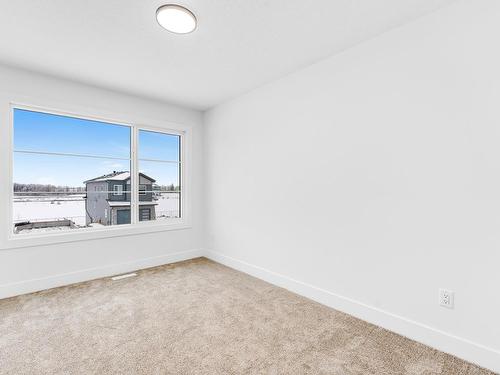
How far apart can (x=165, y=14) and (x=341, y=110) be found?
1.70 metres

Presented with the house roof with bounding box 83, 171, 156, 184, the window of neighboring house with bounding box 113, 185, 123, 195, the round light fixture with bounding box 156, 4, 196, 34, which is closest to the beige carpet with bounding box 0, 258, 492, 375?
the window of neighboring house with bounding box 113, 185, 123, 195

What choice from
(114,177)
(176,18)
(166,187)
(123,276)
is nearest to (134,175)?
(114,177)

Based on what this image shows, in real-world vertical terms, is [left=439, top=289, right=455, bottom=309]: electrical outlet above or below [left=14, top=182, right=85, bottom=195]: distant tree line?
below

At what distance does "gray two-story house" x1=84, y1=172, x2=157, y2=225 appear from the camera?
3.50 m

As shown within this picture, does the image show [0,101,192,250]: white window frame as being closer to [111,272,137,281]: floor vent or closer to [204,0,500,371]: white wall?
[111,272,137,281]: floor vent

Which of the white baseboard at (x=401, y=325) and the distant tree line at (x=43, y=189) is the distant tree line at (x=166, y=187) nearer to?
the distant tree line at (x=43, y=189)

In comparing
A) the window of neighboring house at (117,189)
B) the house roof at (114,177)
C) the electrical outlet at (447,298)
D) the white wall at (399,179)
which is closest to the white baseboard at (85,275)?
the window of neighboring house at (117,189)

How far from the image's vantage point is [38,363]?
5.78 ft

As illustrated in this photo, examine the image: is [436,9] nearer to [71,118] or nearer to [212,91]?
[212,91]

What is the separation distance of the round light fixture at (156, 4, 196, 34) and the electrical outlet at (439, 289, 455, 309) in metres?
2.77

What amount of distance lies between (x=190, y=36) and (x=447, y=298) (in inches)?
114

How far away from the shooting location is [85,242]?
3309 mm

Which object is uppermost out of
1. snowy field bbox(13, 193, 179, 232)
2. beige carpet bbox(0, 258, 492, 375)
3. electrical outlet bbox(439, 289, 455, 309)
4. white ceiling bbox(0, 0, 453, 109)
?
white ceiling bbox(0, 0, 453, 109)

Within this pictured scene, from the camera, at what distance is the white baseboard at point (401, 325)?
1747mm
